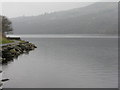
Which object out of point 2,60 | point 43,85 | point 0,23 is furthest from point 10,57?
point 0,23

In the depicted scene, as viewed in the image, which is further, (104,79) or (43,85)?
(104,79)

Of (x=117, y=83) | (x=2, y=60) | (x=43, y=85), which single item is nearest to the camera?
(x=43, y=85)

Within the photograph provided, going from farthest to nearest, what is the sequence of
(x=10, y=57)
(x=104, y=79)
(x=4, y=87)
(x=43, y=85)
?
(x=10, y=57)
(x=104, y=79)
(x=43, y=85)
(x=4, y=87)

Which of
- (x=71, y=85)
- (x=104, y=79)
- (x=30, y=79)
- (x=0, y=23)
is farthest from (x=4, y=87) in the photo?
(x=0, y=23)

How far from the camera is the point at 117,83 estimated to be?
40531mm

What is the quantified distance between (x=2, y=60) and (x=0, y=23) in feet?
239

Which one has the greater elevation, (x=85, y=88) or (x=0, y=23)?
(x=0, y=23)

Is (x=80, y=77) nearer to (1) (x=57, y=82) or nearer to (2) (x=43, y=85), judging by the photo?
(1) (x=57, y=82)

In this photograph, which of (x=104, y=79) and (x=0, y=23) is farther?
(x=0, y=23)

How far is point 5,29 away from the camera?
137375mm

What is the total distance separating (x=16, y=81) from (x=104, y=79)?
56.9 ft

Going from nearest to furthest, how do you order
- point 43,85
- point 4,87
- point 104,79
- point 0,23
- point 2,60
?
point 4,87 < point 43,85 < point 104,79 < point 2,60 < point 0,23

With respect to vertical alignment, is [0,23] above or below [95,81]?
above

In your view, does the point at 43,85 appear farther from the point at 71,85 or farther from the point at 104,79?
the point at 104,79
